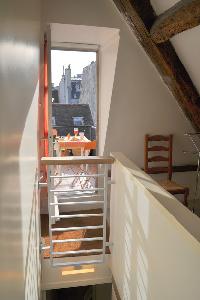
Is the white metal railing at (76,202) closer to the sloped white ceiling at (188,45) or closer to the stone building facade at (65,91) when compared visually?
the sloped white ceiling at (188,45)

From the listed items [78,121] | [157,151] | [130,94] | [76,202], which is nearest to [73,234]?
[76,202]

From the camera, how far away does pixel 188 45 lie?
2.42 meters

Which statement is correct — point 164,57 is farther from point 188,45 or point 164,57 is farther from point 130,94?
point 130,94

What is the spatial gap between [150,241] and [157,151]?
2.07 metres

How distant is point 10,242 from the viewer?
2.62 ft

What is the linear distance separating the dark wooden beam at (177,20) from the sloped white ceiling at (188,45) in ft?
0.43

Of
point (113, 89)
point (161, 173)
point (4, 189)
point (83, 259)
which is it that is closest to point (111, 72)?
point (113, 89)

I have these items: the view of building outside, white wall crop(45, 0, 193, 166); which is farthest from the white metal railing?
A: the view of building outside

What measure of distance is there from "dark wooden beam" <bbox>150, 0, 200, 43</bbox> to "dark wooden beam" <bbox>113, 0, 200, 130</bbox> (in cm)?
14

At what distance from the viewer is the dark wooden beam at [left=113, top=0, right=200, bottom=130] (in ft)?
7.89

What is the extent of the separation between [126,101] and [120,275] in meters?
1.84

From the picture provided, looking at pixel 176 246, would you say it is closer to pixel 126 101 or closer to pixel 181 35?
pixel 181 35

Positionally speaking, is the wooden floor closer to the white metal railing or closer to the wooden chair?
the white metal railing

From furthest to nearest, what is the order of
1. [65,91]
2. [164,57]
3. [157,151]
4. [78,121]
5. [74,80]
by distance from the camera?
1. [78,121]
2. [65,91]
3. [74,80]
4. [157,151]
5. [164,57]
